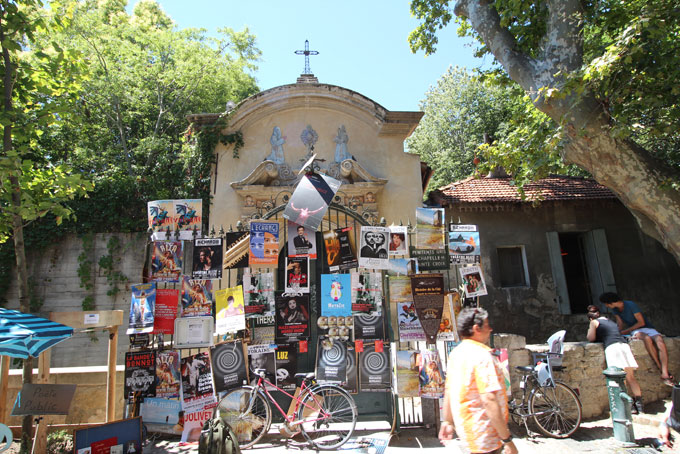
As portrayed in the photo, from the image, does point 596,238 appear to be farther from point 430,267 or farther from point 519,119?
point 430,267

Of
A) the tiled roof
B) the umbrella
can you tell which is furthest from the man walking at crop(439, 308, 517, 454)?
the tiled roof

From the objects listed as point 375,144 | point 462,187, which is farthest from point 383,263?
point 462,187

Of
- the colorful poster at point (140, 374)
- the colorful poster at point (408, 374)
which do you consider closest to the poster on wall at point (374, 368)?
the colorful poster at point (408, 374)

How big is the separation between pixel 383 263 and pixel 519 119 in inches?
193

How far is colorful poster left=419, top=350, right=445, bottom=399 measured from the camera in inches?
215

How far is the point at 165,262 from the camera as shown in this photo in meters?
5.80

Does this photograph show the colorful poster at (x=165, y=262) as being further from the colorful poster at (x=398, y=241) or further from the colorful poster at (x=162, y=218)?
the colorful poster at (x=398, y=241)

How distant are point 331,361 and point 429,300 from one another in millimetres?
1567

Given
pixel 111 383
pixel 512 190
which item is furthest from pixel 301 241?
pixel 512 190

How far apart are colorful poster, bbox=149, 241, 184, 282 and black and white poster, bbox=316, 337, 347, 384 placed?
224 centimetres

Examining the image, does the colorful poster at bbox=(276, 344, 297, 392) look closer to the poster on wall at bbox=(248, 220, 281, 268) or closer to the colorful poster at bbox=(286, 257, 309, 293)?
the colorful poster at bbox=(286, 257, 309, 293)

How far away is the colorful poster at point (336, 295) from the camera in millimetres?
5727

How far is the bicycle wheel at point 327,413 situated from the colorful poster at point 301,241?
180 cm

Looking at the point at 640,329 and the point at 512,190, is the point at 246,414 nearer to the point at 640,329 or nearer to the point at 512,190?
the point at 640,329
